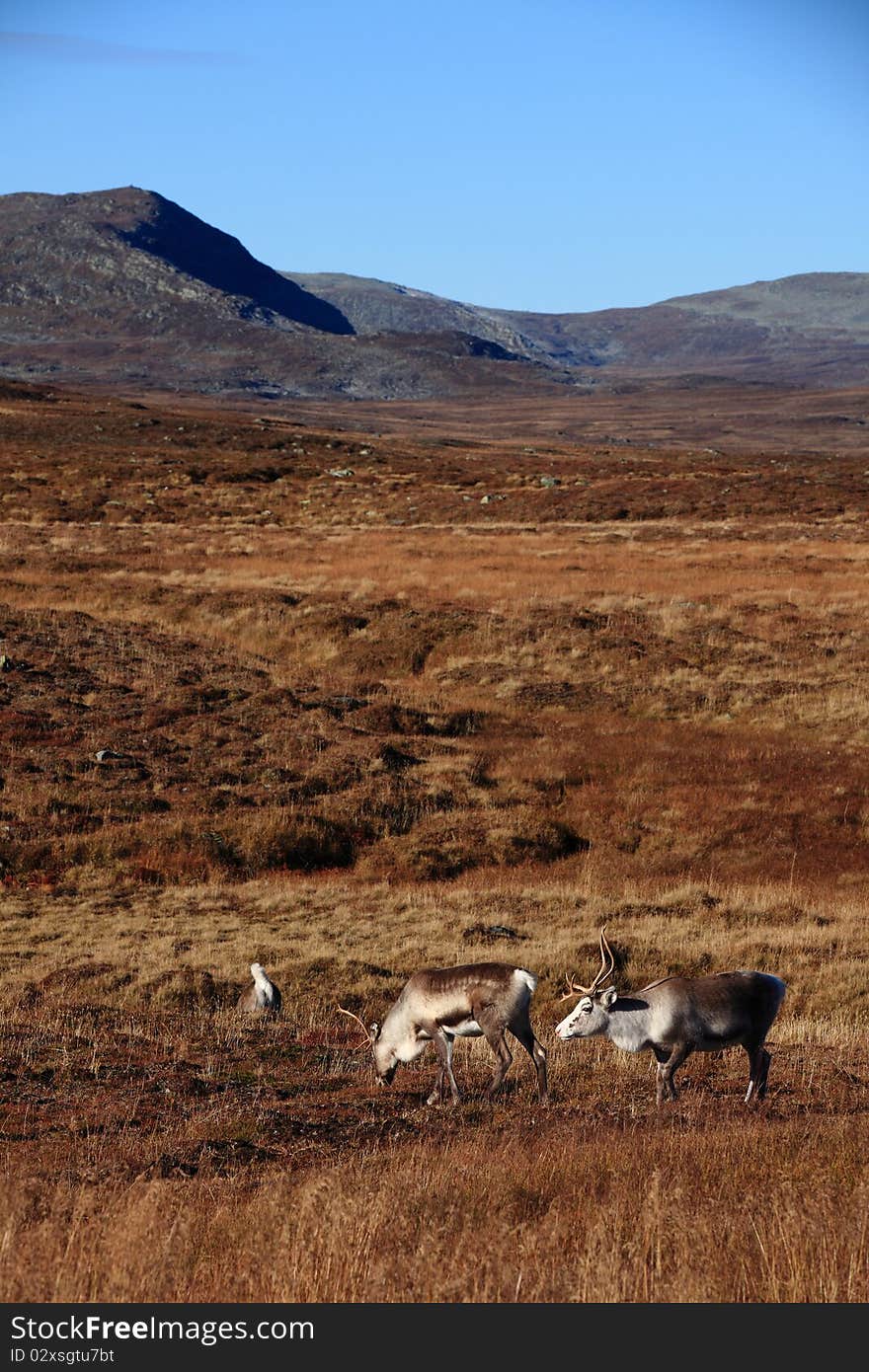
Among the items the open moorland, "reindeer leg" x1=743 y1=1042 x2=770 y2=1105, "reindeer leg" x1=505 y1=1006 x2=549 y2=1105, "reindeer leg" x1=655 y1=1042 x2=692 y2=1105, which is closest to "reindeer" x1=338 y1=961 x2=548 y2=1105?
"reindeer leg" x1=505 y1=1006 x2=549 y2=1105

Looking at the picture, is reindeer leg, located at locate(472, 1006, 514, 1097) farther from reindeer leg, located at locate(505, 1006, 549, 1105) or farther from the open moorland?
the open moorland

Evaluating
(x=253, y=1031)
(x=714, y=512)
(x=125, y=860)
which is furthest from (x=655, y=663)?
(x=714, y=512)

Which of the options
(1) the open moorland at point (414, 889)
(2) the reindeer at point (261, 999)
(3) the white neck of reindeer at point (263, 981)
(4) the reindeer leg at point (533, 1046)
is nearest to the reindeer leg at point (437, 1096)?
(1) the open moorland at point (414, 889)

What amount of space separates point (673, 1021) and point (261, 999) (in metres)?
6.53

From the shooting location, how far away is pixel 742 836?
2583 centimetres

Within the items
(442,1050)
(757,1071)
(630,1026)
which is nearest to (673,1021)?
(630,1026)

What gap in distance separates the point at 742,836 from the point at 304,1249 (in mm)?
20153

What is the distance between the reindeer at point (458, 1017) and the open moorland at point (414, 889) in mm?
360

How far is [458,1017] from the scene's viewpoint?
39.4 feet

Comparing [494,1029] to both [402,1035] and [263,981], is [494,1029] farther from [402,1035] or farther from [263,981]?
[263,981]

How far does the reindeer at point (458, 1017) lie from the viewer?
11750mm

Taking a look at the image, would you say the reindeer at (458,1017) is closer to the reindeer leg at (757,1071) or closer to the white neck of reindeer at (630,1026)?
the white neck of reindeer at (630,1026)

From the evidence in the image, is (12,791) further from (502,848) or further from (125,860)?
(502,848)

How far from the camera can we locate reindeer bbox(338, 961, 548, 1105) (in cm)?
1175
